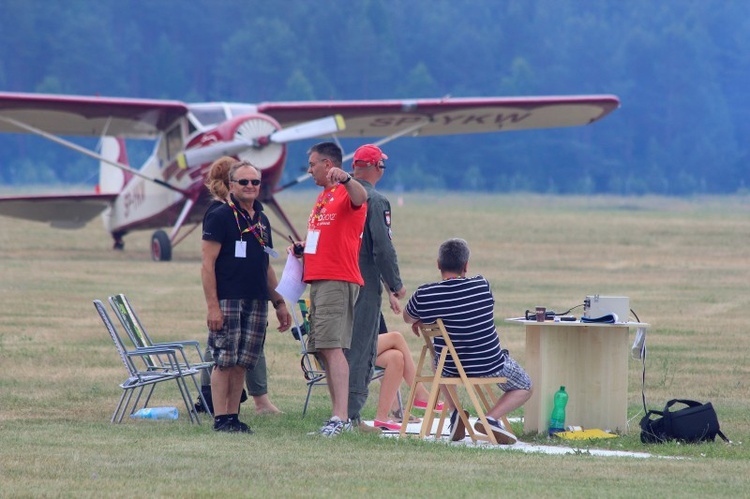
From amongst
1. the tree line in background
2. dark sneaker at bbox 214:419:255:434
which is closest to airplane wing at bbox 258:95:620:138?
dark sneaker at bbox 214:419:255:434

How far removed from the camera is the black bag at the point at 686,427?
289 inches

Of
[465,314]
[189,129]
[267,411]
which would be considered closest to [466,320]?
[465,314]

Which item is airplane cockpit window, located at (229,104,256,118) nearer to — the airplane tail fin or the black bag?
the airplane tail fin

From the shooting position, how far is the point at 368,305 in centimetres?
773

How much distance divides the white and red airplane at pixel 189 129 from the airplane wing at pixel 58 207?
Answer: 0.06 ft

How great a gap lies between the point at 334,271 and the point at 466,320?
Result: 2.49ft

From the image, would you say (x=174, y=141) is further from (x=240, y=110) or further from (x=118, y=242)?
(x=118, y=242)

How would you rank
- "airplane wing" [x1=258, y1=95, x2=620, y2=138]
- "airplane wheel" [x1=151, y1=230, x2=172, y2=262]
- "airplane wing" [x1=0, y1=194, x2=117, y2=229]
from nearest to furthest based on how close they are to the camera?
"airplane wheel" [x1=151, y1=230, x2=172, y2=262], "airplane wing" [x1=0, y1=194, x2=117, y2=229], "airplane wing" [x1=258, y1=95, x2=620, y2=138]

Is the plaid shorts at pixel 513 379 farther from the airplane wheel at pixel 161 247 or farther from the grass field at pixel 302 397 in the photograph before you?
the airplane wheel at pixel 161 247

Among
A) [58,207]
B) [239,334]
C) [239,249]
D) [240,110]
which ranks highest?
[240,110]

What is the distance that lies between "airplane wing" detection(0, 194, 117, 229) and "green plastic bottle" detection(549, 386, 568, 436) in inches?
670

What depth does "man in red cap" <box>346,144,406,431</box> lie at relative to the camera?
25.1 ft

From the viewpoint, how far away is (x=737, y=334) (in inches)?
517

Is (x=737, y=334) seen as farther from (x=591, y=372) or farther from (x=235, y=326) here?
(x=235, y=326)
